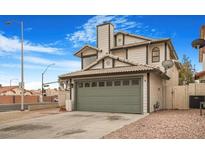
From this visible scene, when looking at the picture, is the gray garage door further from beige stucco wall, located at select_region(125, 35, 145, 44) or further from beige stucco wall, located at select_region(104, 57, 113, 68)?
beige stucco wall, located at select_region(125, 35, 145, 44)

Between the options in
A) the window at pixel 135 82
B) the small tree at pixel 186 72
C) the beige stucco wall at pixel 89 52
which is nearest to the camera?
the window at pixel 135 82

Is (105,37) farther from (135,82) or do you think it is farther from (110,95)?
(135,82)

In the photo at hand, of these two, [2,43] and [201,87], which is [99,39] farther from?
[201,87]

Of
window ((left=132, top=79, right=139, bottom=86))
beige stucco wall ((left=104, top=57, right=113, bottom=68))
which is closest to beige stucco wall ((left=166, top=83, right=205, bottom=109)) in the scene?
window ((left=132, top=79, right=139, bottom=86))

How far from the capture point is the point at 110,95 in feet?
37.6

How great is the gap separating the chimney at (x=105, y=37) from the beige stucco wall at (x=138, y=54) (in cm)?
185

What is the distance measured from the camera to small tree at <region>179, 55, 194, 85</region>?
25.3 metres

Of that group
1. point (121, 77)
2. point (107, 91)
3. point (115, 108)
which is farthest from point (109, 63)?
point (115, 108)

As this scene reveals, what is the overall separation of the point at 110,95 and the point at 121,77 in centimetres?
131

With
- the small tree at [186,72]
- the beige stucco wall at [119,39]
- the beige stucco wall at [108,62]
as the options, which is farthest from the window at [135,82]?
the small tree at [186,72]

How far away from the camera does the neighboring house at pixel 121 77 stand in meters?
10.7

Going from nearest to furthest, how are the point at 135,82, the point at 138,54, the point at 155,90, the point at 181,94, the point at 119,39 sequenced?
the point at 135,82
the point at 155,90
the point at 181,94
the point at 138,54
the point at 119,39

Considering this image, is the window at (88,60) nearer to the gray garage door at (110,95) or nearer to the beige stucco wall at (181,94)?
the gray garage door at (110,95)
